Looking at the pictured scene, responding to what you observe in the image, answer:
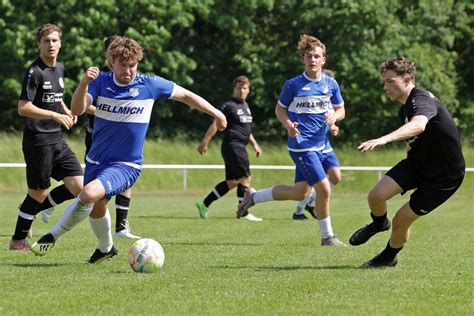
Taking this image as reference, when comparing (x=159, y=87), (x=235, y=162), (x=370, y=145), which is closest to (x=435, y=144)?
(x=370, y=145)

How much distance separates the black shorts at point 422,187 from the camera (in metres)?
8.95

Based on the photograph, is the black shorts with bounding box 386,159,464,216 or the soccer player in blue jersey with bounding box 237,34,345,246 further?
the soccer player in blue jersey with bounding box 237,34,345,246

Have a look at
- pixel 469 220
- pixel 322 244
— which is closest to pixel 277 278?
pixel 322 244

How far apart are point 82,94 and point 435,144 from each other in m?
2.94

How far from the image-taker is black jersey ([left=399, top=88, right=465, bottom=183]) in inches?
343

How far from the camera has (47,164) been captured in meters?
11.1

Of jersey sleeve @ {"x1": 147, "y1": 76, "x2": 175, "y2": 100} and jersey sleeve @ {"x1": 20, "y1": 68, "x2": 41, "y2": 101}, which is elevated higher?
jersey sleeve @ {"x1": 147, "y1": 76, "x2": 175, "y2": 100}

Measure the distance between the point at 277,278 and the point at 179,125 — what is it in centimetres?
2881

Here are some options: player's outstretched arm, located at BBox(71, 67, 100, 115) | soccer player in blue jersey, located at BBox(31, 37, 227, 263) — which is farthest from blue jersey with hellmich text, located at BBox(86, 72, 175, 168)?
player's outstretched arm, located at BBox(71, 67, 100, 115)

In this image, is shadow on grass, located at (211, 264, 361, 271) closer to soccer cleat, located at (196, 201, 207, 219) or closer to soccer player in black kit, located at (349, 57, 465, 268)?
soccer player in black kit, located at (349, 57, 465, 268)

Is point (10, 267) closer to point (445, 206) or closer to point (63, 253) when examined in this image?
point (63, 253)

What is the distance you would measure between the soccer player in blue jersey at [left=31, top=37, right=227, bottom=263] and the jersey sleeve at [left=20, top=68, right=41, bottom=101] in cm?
138

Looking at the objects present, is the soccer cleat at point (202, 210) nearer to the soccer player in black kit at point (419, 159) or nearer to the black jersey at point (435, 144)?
the soccer player in black kit at point (419, 159)

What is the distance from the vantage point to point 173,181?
1104 inches
